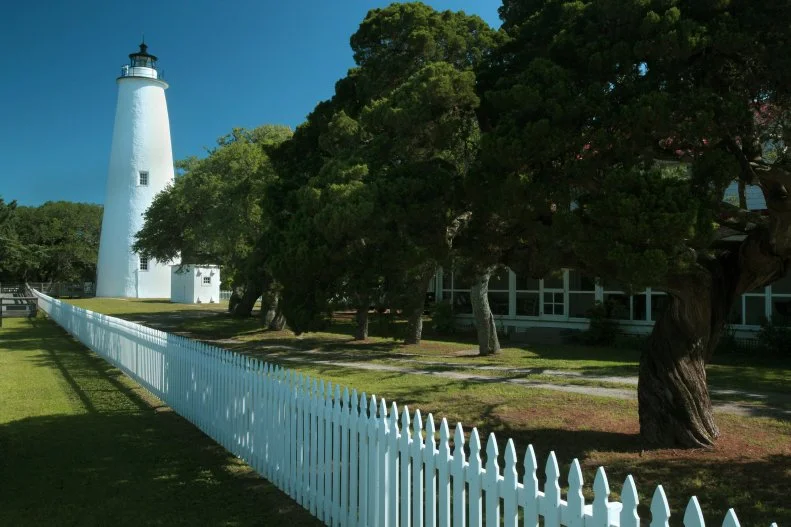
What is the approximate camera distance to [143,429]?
8.59 m

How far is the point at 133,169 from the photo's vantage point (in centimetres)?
4747

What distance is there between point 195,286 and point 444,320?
27.0 m

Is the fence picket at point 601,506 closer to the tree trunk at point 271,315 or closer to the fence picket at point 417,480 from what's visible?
the fence picket at point 417,480

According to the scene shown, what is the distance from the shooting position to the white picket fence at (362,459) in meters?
3.07

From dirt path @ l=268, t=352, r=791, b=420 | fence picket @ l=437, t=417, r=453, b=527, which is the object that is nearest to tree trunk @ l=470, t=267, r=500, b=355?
dirt path @ l=268, t=352, r=791, b=420

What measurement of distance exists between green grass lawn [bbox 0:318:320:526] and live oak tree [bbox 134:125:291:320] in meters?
8.04

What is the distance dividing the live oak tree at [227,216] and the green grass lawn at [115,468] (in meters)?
8.04

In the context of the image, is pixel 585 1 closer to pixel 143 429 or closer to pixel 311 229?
pixel 311 229

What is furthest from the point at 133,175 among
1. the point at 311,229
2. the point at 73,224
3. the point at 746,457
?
the point at 746,457

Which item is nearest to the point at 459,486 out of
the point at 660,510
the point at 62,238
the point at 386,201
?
the point at 660,510

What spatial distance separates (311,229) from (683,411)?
4779 mm

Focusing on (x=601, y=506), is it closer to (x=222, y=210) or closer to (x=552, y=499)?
(x=552, y=499)

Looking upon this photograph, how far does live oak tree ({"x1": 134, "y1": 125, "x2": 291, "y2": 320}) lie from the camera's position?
66.3 feet

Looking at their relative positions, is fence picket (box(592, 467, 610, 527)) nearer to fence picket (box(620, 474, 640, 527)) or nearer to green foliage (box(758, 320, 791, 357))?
fence picket (box(620, 474, 640, 527))
